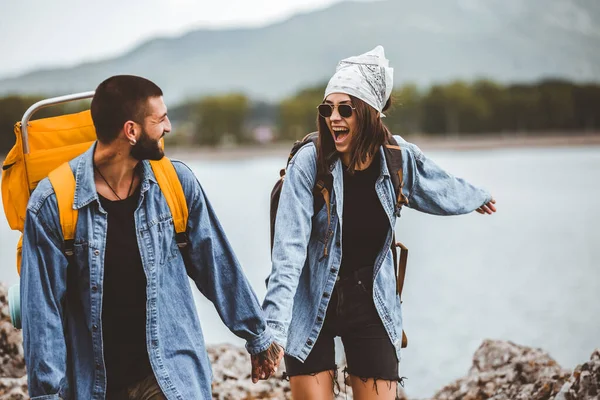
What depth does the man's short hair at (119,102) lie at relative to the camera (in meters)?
2.99

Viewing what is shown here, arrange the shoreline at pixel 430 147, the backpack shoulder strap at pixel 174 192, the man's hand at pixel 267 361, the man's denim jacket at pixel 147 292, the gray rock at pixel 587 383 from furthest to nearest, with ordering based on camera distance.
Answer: the shoreline at pixel 430 147 → the gray rock at pixel 587 383 → the man's hand at pixel 267 361 → the backpack shoulder strap at pixel 174 192 → the man's denim jacket at pixel 147 292

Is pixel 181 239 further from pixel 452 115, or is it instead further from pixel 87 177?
pixel 452 115

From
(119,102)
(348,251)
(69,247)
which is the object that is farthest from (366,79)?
(69,247)

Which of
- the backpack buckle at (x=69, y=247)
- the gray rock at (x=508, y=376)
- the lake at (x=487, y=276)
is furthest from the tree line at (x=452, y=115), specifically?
the backpack buckle at (x=69, y=247)

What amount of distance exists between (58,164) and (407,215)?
29996 millimetres

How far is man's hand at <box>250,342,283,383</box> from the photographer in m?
3.33

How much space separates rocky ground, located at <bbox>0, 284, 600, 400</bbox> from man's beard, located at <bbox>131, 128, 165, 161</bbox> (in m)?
2.96

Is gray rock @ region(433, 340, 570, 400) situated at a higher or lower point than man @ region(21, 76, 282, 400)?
lower

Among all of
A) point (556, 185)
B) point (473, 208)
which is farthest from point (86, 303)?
point (556, 185)

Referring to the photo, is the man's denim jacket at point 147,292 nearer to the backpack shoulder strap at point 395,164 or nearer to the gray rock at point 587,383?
the backpack shoulder strap at point 395,164

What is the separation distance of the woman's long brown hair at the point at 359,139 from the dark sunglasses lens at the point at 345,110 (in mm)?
35

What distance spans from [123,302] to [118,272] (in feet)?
0.40

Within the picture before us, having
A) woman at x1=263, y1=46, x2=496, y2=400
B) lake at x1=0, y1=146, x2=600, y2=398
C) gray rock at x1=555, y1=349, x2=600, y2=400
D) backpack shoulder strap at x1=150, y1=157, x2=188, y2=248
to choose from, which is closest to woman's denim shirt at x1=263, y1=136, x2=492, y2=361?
woman at x1=263, y1=46, x2=496, y2=400

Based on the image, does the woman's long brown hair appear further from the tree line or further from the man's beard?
the tree line
